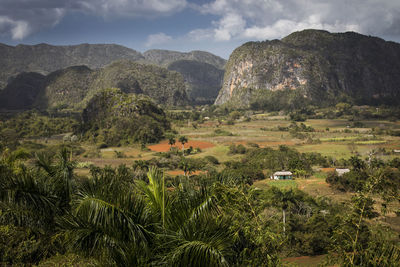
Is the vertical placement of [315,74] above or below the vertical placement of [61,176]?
above

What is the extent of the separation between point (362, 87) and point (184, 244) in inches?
8292

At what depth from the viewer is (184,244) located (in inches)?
140

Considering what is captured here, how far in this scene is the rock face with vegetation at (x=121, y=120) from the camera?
7888cm

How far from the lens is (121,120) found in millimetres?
84938

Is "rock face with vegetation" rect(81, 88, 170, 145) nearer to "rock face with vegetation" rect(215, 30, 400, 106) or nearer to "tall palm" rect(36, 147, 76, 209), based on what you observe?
"tall palm" rect(36, 147, 76, 209)

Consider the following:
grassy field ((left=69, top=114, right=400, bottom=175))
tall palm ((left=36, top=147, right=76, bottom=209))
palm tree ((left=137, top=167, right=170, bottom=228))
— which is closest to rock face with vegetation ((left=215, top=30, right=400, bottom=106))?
grassy field ((left=69, top=114, right=400, bottom=175))

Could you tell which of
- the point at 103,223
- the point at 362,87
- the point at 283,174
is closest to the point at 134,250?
the point at 103,223

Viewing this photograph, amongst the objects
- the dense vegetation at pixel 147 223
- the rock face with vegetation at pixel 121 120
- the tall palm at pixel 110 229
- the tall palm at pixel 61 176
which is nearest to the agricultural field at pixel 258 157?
the rock face with vegetation at pixel 121 120

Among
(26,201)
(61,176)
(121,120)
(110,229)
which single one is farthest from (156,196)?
(121,120)

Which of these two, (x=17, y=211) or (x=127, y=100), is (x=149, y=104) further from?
(x=17, y=211)

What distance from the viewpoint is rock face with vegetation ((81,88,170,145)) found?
7888 centimetres

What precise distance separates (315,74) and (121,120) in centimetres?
12989

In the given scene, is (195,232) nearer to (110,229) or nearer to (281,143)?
(110,229)

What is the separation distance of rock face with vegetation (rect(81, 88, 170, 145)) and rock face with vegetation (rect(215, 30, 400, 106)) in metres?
90.6
